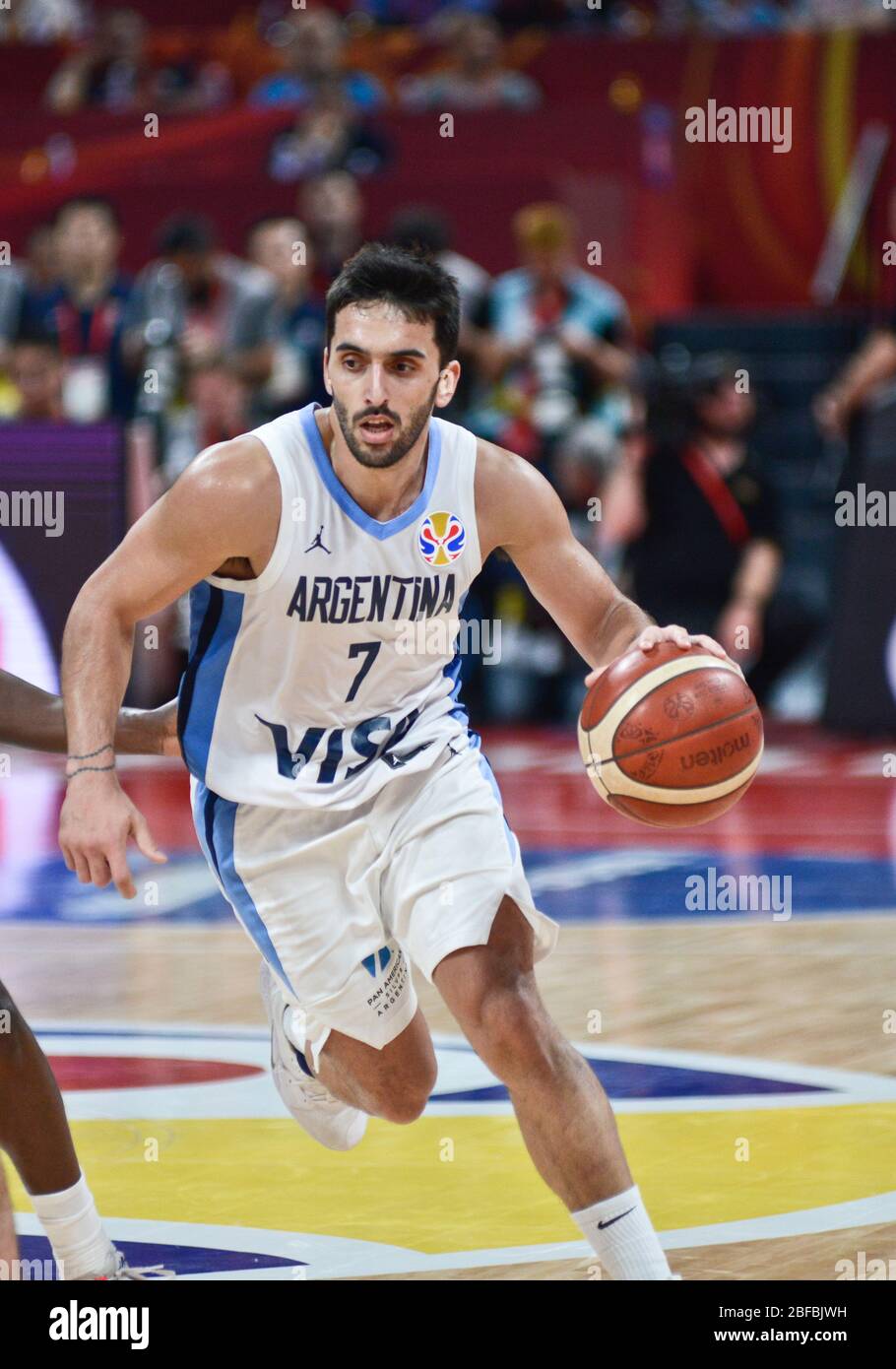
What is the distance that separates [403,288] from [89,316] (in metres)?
9.55

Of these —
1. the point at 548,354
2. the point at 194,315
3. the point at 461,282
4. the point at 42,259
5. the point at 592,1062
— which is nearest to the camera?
the point at 592,1062

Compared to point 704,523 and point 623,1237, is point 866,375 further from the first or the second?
point 623,1237

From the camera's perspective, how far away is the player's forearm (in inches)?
165

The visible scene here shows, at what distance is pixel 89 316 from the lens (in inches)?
537

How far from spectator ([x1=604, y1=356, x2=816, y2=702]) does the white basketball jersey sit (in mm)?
8170

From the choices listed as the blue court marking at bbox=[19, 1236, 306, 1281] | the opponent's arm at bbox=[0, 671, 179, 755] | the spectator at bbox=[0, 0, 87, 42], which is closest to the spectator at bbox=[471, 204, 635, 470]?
the spectator at bbox=[0, 0, 87, 42]

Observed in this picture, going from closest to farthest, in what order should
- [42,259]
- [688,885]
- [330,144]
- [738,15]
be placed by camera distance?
[688,885], [42,259], [330,144], [738,15]

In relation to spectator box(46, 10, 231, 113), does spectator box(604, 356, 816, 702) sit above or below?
below

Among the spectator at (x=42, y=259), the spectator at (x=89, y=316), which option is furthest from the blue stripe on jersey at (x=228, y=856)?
the spectator at (x=42, y=259)

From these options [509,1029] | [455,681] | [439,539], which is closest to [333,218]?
[455,681]

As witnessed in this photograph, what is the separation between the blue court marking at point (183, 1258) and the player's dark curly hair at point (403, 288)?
73.0 inches

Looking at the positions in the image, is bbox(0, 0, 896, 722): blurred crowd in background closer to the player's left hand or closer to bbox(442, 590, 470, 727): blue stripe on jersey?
bbox(442, 590, 470, 727): blue stripe on jersey

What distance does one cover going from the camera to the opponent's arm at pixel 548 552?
15.3 ft
